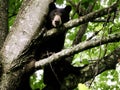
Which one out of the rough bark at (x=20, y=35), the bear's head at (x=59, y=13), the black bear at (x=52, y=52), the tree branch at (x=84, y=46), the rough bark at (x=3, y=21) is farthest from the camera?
the bear's head at (x=59, y=13)

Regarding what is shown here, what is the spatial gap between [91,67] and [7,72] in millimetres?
1090

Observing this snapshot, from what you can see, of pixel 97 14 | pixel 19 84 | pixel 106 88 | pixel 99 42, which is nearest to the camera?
pixel 99 42

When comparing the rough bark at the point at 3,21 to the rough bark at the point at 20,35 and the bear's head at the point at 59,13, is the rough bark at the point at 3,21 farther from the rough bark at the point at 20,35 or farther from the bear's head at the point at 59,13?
the bear's head at the point at 59,13

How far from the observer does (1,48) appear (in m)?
3.37

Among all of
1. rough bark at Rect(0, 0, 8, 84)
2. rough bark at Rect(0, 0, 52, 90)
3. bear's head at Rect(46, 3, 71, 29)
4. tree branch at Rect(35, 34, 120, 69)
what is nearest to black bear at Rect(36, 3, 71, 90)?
bear's head at Rect(46, 3, 71, 29)

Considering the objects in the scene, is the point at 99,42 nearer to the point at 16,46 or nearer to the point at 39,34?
the point at 39,34

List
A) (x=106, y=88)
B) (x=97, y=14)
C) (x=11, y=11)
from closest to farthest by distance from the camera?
(x=97, y=14) → (x=11, y=11) → (x=106, y=88)

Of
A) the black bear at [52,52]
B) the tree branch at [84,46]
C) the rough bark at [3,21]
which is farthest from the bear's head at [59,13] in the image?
the tree branch at [84,46]

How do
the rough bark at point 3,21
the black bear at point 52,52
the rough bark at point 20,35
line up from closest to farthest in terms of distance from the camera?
the rough bark at point 20,35 < the rough bark at point 3,21 < the black bear at point 52,52

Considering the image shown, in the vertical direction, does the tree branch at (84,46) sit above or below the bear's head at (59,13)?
below

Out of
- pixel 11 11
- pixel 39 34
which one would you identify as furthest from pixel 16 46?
pixel 11 11

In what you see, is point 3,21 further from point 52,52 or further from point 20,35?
point 52,52

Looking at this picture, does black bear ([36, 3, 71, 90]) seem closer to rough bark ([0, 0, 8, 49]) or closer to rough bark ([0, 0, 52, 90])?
rough bark ([0, 0, 52, 90])

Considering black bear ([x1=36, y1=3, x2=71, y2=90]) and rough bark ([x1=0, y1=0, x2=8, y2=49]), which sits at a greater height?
rough bark ([x1=0, y1=0, x2=8, y2=49])
